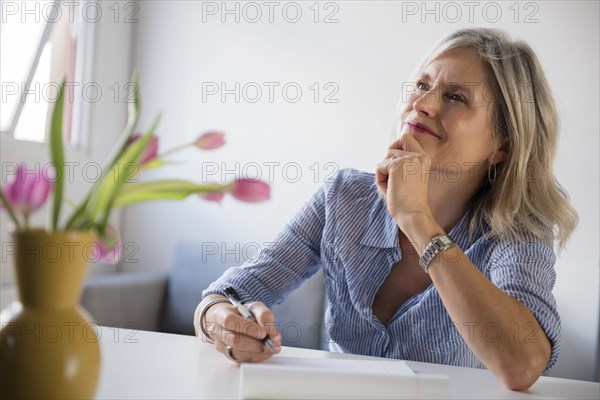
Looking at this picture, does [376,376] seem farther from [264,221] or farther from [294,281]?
[264,221]

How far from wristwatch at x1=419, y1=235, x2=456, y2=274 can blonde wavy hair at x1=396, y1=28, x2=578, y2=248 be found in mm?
303

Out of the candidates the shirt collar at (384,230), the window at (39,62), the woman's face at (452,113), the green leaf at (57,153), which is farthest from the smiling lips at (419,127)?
the window at (39,62)

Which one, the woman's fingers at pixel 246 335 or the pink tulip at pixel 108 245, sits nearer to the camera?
the pink tulip at pixel 108 245

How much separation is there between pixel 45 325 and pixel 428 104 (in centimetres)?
108

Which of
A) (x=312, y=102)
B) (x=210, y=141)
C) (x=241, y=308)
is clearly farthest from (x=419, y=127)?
(x=312, y=102)

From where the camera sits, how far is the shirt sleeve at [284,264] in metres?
1.44

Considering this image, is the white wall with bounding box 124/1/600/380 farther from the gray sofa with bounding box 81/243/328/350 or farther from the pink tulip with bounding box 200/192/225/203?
the pink tulip with bounding box 200/192/225/203

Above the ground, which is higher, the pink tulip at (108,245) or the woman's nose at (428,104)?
the woman's nose at (428,104)

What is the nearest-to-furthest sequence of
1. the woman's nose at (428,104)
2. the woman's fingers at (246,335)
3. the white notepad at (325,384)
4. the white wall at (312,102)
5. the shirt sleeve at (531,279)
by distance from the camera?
the white notepad at (325,384) < the woman's fingers at (246,335) < the shirt sleeve at (531,279) < the woman's nose at (428,104) < the white wall at (312,102)

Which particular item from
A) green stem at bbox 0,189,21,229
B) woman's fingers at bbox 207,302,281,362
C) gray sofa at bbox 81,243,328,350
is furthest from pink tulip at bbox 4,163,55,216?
gray sofa at bbox 81,243,328,350

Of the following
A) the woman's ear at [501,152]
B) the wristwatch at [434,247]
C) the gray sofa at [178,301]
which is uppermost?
the woman's ear at [501,152]

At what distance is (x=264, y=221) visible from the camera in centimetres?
326

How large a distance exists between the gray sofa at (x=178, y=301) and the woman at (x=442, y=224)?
45.1 inches

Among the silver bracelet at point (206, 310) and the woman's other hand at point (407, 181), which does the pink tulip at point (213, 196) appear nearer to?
the silver bracelet at point (206, 310)
